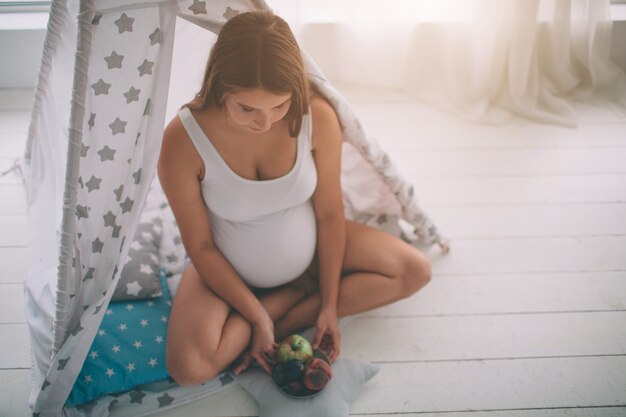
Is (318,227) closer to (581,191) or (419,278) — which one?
(419,278)

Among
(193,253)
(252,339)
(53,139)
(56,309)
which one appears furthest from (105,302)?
(53,139)

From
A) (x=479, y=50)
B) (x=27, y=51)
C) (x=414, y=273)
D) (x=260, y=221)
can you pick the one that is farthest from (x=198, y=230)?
(x=27, y=51)

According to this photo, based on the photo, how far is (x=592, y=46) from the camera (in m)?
1.98

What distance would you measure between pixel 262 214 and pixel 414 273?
0.40 m

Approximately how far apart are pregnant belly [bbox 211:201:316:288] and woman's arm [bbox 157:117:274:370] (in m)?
0.03

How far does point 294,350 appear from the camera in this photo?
3.82 feet

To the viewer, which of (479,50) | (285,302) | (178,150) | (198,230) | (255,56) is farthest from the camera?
(479,50)

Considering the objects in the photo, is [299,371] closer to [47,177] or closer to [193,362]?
[193,362]

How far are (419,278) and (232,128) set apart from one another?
22.5 inches

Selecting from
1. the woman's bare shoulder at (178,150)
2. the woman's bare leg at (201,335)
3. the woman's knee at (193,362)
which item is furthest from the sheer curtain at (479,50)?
the woman's knee at (193,362)

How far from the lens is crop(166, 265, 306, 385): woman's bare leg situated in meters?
1.15

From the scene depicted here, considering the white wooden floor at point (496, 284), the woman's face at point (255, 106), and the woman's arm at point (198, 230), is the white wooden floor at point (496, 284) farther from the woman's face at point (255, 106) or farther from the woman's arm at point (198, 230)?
the woman's face at point (255, 106)

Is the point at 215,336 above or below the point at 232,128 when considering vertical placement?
below

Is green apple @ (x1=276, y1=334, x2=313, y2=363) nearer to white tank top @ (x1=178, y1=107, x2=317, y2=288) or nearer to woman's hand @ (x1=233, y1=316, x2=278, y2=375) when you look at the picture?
woman's hand @ (x1=233, y1=316, x2=278, y2=375)
